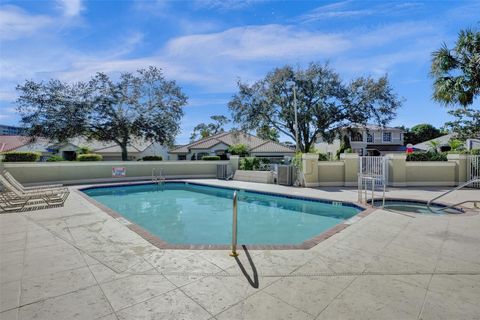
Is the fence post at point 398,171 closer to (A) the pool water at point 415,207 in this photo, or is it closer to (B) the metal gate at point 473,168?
(B) the metal gate at point 473,168

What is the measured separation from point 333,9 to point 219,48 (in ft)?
17.7

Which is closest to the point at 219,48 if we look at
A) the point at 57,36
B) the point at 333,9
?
the point at 333,9

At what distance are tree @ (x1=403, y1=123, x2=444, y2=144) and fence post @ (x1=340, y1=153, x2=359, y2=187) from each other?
4240 centimetres

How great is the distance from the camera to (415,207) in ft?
31.6

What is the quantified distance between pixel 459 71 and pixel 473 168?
5.10 m

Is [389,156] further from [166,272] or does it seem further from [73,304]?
[73,304]

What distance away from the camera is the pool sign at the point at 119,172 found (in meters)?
18.4

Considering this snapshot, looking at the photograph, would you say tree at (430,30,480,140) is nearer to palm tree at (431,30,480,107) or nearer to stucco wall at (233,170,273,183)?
palm tree at (431,30,480,107)

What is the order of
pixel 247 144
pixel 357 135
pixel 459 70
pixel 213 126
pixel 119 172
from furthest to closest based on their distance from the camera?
pixel 213 126 → pixel 247 144 → pixel 357 135 → pixel 119 172 → pixel 459 70

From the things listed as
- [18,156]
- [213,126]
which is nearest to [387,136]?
[213,126]

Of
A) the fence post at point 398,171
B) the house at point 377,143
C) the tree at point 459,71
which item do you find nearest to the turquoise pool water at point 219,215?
the fence post at point 398,171

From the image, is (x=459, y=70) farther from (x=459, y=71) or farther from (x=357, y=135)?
(x=357, y=135)

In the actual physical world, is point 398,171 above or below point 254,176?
above

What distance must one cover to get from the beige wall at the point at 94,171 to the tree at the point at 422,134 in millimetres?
44884
